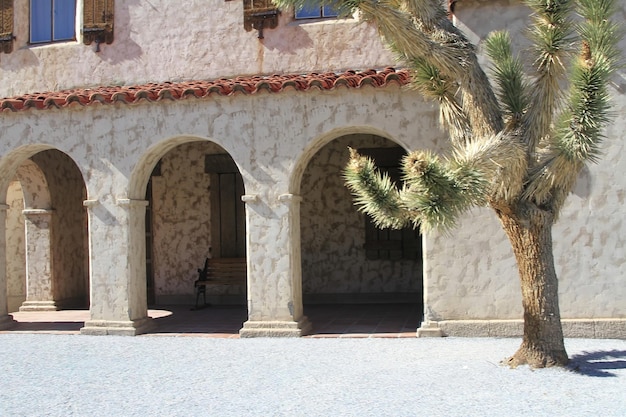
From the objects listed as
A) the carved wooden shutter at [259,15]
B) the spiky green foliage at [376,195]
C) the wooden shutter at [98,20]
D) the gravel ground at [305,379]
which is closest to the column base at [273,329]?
the gravel ground at [305,379]

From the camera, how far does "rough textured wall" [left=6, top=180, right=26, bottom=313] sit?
13562 mm

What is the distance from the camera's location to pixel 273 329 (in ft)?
29.3

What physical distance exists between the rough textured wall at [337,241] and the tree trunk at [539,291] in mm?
5184

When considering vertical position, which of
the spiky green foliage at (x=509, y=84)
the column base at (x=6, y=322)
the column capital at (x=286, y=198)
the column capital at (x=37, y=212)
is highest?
the spiky green foliage at (x=509, y=84)

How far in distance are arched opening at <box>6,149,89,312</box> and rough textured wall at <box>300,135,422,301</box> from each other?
4415 millimetres

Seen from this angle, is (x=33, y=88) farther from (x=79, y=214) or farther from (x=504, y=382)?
(x=504, y=382)

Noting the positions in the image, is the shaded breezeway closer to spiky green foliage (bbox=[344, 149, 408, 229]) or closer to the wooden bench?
the wooden bench

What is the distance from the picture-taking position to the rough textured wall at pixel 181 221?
41.4ft

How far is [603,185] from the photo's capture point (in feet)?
27.5

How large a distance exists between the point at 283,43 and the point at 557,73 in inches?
208

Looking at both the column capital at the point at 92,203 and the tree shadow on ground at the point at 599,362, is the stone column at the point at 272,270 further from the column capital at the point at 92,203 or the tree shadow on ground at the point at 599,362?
the tree shadow on ground at the point at 599,362

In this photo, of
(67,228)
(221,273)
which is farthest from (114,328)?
(67,228)

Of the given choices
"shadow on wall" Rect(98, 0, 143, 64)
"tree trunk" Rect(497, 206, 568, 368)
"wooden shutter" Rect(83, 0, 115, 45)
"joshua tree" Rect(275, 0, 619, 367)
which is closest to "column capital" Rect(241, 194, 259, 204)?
"joshua tree" Rect(275, 0, 619, 367)

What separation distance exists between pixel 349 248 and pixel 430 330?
370cm
